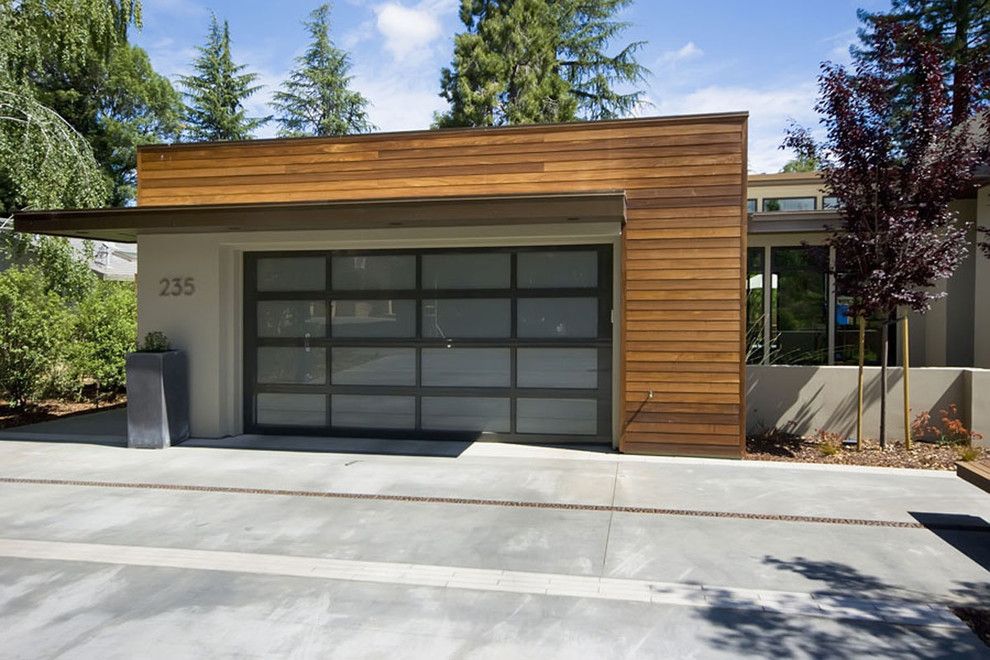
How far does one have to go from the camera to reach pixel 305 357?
873cm

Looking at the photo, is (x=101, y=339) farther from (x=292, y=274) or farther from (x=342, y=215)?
(x=342, y=215)

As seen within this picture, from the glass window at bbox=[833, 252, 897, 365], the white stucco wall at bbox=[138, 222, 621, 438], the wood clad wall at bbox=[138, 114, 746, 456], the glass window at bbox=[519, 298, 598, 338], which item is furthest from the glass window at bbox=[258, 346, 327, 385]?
the glass window at bbox=[833, 252, 897, 365]

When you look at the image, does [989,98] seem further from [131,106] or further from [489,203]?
[131,106]

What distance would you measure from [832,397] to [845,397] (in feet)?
0.46

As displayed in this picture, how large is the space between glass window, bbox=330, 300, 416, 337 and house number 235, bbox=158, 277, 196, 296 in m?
1.66

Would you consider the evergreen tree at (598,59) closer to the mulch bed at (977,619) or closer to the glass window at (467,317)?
the glass window at (467,317)

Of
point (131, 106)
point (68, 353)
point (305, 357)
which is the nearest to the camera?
point (305, 357)

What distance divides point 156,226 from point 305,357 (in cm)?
227

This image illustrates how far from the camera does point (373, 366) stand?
8.59m

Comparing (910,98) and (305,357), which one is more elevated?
(910,98)

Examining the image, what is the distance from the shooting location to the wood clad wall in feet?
24.0

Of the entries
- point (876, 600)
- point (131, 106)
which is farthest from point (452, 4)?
point (876, 600)

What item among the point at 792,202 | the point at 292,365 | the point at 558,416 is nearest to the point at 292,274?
the point at 292,365

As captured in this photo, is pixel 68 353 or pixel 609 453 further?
pixel 68 353
